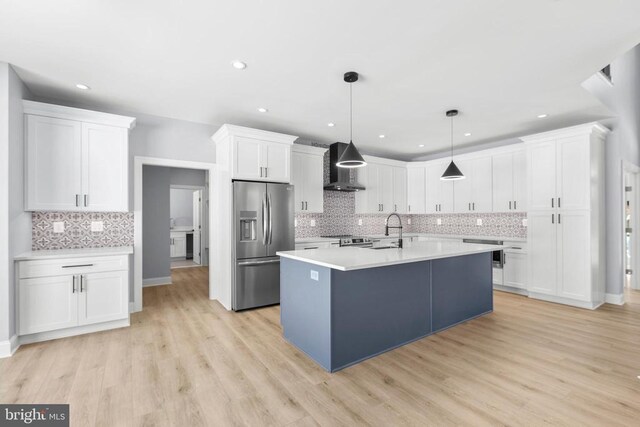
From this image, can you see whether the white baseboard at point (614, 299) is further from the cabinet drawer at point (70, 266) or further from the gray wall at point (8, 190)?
the gray wall at point (8, 190)

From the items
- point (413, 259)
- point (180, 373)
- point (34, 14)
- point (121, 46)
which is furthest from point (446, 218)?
point (34, 14)

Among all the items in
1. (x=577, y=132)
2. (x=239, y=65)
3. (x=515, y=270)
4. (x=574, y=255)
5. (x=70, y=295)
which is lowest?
(x=515, y=270)

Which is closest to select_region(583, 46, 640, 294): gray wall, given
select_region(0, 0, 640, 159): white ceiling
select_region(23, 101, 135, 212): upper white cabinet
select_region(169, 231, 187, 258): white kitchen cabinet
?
select_region(0, 0, 640, 159): white ceiling

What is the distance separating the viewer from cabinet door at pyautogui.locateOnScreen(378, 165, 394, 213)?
642 cm

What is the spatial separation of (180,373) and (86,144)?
2889 mm

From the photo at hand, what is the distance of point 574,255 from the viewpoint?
424 centimetres

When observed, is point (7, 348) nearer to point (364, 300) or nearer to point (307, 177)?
point (364, 300)

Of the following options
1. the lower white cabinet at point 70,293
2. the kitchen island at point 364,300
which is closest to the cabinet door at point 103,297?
the lower white cabinet at point 70,293

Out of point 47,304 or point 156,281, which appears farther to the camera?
point 156,281

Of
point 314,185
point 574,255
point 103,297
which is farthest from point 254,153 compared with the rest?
point 574,255

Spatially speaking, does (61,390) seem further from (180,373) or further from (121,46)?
(121,46)

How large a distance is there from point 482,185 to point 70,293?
638 centimetres

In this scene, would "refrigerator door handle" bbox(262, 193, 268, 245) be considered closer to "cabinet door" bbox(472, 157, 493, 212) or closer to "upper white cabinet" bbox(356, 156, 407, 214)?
"upper white cabinet" bbox(356, 156, 407, 214)

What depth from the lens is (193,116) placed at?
14.1 ft
